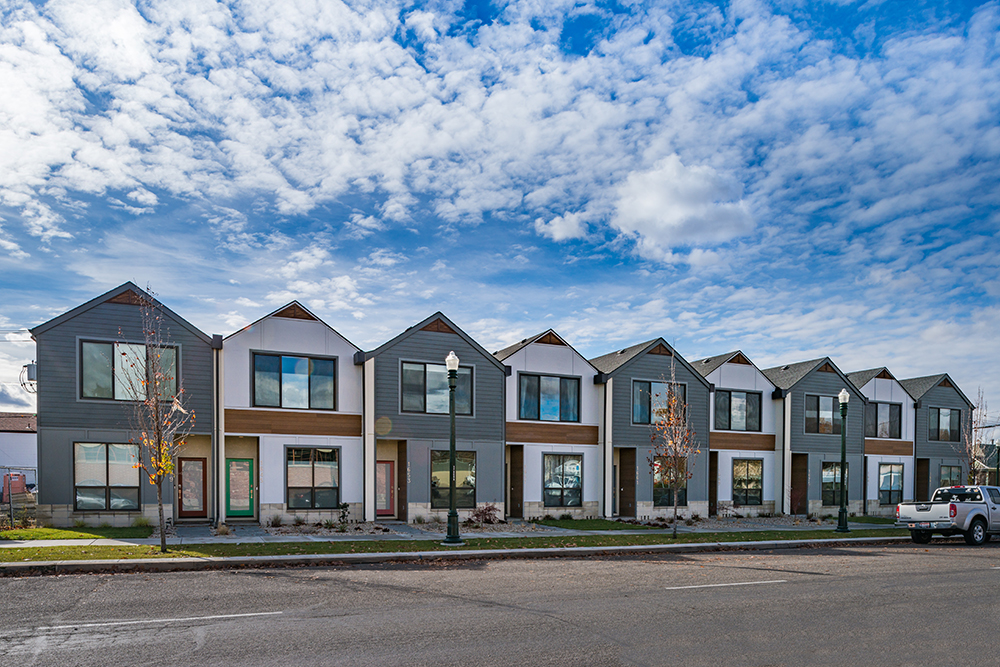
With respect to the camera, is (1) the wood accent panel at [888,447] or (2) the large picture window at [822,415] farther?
(1) the wood accent panel at [888,447]

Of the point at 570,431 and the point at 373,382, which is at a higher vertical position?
the point at 373,382

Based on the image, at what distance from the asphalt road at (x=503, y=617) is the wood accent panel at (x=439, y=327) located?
1192cm

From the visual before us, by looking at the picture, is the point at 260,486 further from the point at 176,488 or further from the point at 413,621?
the point at 413,621

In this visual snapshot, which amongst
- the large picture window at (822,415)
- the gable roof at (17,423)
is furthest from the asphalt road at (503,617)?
the gable roof at (17,423)

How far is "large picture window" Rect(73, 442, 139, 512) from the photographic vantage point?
21281 mm

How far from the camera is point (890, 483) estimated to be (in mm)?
36094

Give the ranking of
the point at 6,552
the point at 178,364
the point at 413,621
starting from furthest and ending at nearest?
the point at 178,364
the point at 6,552
the point at 413,621

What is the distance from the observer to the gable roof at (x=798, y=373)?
34.0 metres

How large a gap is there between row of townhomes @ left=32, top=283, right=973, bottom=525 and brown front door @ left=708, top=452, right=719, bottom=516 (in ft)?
0.22

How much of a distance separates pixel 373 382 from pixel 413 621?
15519 mm

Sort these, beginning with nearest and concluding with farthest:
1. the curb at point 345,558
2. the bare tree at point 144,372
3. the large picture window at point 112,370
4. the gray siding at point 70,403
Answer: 1. the curb at point 345,558
2. the gray siding at point 70,403
3. the bare tree at point 144,372
4. the large picture window at point 112,370

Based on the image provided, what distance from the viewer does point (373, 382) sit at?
2472 cm

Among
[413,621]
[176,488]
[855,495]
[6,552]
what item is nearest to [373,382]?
[176,488]

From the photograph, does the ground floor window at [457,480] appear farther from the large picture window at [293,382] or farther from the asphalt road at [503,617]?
the asphalt road at [503,617]
